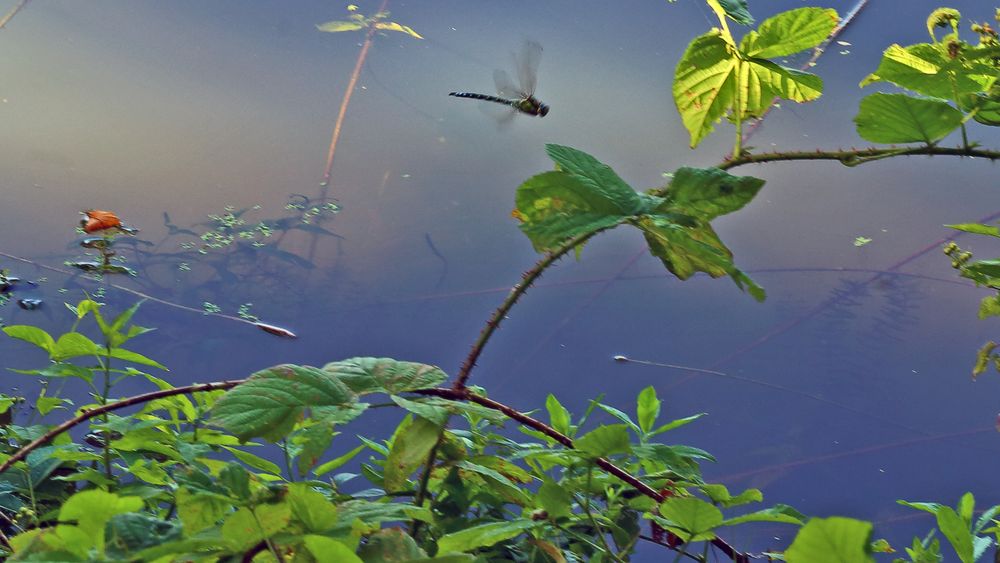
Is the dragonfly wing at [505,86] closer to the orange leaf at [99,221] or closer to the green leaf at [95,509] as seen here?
the orange leaf at [99,221]

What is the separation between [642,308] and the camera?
1.43 metres

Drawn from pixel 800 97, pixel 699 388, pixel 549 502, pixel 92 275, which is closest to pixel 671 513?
pixel 549 502

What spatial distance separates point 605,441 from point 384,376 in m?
0.13

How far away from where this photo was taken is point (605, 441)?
1.41 feet

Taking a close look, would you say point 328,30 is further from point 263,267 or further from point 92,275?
point 92,275

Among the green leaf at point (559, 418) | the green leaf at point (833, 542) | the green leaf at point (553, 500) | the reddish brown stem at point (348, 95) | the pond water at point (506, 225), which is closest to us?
the green leaf at point (833, 542)

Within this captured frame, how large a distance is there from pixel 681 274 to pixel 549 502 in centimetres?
16

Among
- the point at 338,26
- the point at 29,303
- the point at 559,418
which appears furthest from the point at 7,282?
the point at 559,418

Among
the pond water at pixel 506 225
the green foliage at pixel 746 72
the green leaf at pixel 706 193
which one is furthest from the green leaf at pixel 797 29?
the pond water at pixel 506 225

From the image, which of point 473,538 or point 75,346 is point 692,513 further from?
point 75,346

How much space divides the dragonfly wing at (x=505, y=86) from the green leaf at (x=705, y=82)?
1.09 m

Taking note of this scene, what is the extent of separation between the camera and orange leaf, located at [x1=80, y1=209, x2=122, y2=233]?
134cm

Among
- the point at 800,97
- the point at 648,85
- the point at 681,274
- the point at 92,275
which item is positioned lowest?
the point at 92,275

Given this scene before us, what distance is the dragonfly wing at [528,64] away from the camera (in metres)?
1.65
